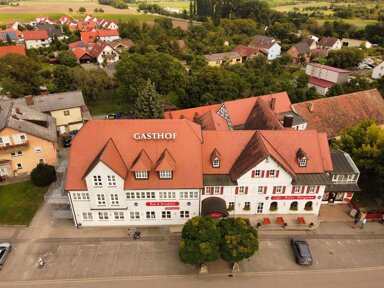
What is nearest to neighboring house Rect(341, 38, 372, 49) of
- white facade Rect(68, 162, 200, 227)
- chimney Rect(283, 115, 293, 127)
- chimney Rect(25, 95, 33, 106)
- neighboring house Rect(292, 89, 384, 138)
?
neighboring house Rect(292, 89, 384, 138)

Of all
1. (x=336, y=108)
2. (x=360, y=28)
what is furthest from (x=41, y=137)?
(x=360, y=28)

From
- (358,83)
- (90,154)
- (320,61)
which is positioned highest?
(90,154)

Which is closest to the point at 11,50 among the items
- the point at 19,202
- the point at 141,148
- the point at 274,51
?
the point at 19,202

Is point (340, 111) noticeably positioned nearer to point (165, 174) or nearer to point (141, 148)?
point (165, 174)

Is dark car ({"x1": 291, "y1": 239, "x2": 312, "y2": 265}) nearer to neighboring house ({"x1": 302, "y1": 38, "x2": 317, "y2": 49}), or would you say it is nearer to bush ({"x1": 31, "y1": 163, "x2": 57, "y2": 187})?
bush ({"x1": 31, "y1": 163, "x2": 57, "y2": 187})

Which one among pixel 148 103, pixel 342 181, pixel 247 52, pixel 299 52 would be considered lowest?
pixel 299 52

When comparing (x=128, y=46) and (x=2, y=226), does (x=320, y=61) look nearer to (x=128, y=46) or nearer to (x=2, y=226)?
(x=128, y=46)

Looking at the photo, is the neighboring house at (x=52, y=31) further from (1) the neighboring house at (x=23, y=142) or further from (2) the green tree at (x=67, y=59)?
(1) the neighboring house at (x=23, y=142)
